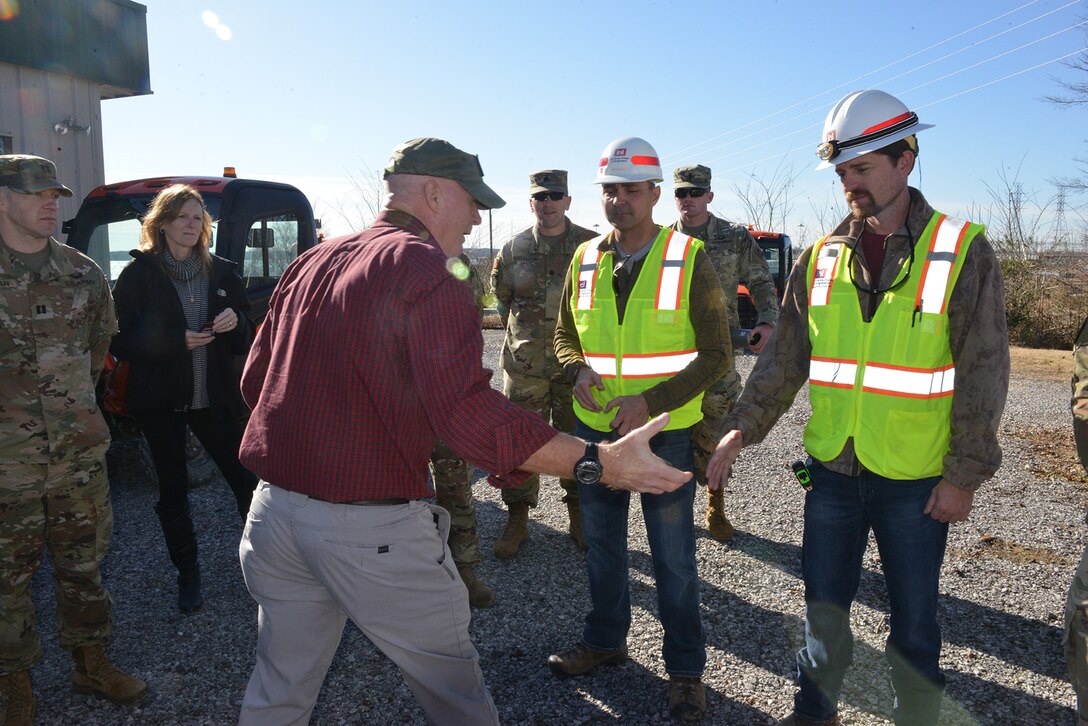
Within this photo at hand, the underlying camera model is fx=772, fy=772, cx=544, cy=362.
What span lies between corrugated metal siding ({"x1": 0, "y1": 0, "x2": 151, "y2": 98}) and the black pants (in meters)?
6.64

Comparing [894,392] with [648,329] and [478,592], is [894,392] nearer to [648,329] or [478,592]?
[648,329]

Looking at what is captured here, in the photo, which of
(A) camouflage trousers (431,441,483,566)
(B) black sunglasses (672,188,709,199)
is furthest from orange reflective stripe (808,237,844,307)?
(B) black sunglasses (672,188,709,199)

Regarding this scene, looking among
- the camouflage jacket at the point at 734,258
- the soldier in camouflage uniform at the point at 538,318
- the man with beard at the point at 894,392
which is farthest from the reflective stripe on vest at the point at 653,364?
the camouflage jacket at the point at 734,258

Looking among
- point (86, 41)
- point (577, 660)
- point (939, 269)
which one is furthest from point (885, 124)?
point (86, 41)

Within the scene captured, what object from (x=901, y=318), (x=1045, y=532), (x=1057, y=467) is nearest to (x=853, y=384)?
(x=901, y=318)

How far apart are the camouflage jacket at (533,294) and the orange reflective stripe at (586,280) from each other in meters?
1.54

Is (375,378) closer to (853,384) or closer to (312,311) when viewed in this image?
(312,311)

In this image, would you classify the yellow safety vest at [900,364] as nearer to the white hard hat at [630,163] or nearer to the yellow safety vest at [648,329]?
the yellow safety vest at [648,329]

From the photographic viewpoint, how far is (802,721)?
269cm

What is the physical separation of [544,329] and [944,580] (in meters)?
2.67

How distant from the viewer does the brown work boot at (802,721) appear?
266 centimetres

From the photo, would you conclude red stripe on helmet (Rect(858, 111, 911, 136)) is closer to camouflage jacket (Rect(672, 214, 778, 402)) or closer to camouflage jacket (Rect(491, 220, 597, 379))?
camouflage jacket (Rect(491, 220, 597, 379))

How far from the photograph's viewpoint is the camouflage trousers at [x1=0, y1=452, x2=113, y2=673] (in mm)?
2873

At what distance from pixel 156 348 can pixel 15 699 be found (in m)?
1.59
